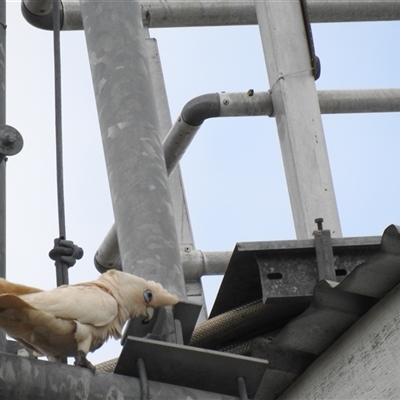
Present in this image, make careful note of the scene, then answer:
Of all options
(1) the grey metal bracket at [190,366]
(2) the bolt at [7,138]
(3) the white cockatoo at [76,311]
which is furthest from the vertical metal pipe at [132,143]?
(1) the grey metal bracket at [190,366]

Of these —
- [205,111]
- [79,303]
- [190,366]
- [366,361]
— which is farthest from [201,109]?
[190,366]

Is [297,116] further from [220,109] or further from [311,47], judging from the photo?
[311,47]

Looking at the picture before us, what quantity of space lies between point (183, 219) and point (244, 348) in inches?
241

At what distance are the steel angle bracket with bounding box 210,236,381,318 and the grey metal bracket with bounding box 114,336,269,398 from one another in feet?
7.42

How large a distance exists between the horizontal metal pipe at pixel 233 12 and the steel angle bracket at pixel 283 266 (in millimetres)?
6164

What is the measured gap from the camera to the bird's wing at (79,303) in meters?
3.92

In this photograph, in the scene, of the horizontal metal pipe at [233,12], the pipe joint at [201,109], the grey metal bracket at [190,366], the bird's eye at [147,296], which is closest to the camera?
the grey metal bracket at [190,366]

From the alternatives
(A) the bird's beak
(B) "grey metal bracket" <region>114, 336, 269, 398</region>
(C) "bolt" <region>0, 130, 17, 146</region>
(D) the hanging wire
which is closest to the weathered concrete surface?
(A) the bird's beak

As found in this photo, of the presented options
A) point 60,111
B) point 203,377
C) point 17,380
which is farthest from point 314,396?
point 17,380

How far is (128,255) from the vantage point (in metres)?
5.13

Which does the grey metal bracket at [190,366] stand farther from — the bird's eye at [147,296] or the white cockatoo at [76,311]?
the bird's eye at [147,296]

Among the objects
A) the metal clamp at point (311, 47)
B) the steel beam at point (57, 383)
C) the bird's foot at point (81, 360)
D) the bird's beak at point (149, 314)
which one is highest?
the metal clamp at point (311, 47)

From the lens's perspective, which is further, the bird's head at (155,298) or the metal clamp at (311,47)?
the metal clamp at (311,47)

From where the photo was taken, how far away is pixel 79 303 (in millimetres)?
4070
